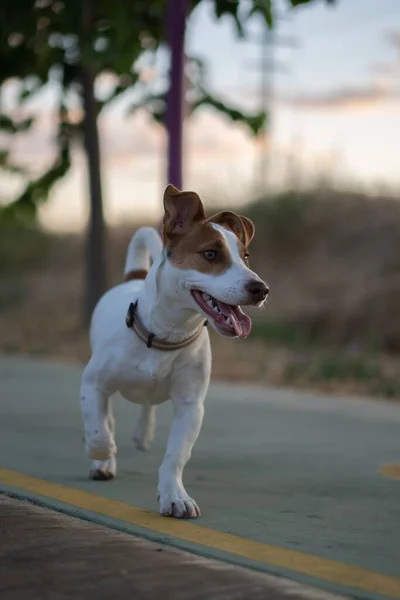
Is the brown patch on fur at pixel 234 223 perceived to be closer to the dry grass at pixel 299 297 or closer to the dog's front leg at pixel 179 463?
the dog's front leg at pixel 179 463

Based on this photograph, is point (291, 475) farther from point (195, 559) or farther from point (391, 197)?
point (391, 197)

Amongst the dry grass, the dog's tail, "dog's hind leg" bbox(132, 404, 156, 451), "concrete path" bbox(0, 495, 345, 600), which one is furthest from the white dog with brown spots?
the dry grass

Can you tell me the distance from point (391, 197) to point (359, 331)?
573 cm

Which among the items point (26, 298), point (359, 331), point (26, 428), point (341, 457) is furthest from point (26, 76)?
point (341, 457)

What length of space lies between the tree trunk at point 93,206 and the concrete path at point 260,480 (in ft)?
20.2

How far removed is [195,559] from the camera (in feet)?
14.3

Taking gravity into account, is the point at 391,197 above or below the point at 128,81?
below

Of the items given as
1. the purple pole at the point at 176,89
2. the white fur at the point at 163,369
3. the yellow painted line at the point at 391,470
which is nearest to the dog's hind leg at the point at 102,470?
the white fur at the point at 163,369

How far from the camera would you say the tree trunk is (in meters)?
15.0

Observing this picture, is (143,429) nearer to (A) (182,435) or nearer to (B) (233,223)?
(A) (182,435)

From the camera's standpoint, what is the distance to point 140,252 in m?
6.41

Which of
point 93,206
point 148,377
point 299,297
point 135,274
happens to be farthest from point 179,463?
point 299,297

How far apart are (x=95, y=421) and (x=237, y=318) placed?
0.94 metres

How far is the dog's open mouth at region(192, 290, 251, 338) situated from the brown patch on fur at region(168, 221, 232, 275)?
0.12 meters
